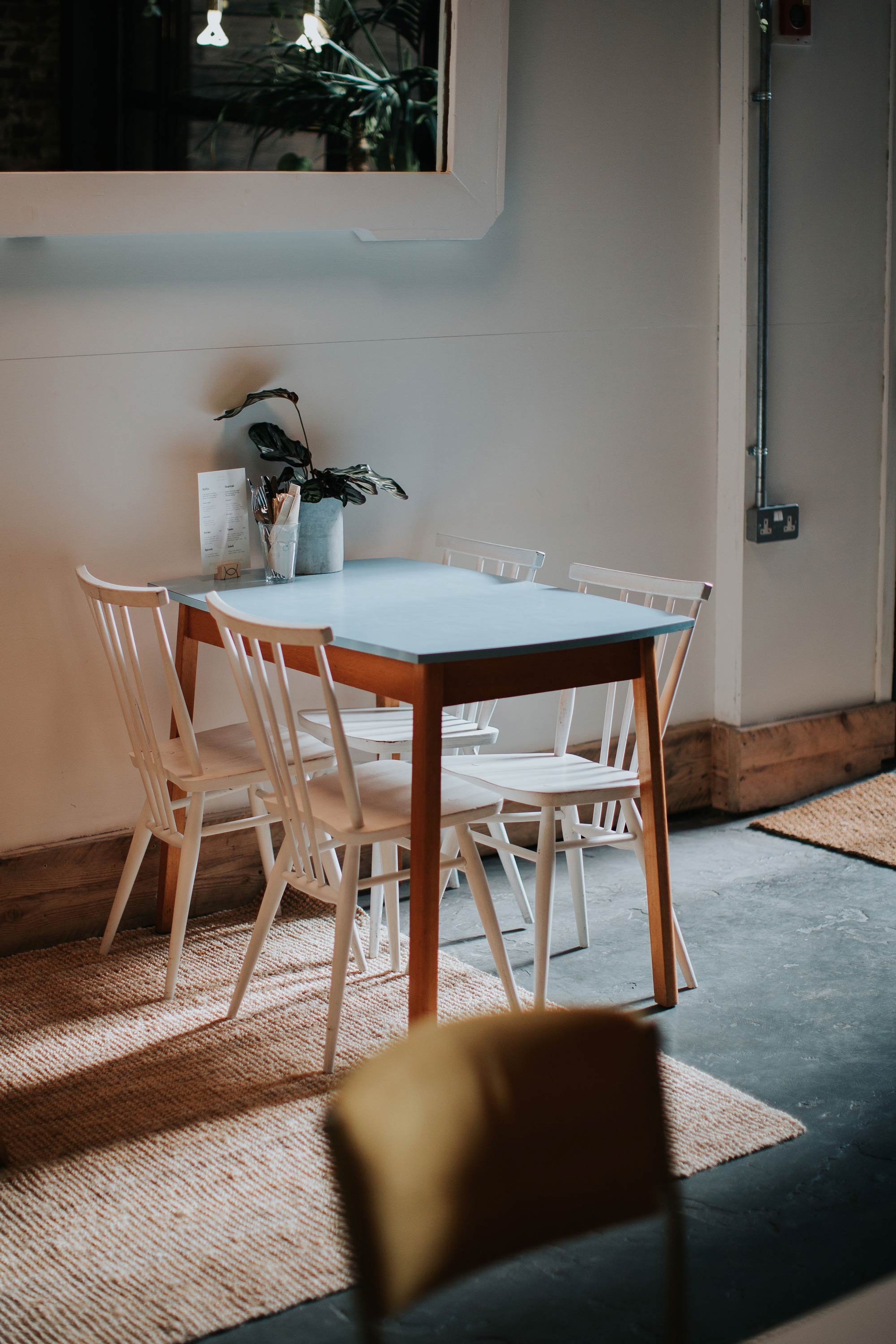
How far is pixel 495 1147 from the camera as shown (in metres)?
1.15

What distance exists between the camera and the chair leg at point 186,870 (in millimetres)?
2957

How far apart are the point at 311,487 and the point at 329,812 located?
3.18ft

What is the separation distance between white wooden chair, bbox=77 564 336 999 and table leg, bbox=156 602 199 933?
15cm

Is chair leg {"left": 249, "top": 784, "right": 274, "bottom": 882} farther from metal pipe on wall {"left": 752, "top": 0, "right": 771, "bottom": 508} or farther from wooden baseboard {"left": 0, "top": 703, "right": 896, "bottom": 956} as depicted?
metal pipe on wall {"left": 752, "top": 0, "right": 771, "bottom": 508}

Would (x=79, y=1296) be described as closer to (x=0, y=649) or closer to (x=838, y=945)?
(x=0, y=649)

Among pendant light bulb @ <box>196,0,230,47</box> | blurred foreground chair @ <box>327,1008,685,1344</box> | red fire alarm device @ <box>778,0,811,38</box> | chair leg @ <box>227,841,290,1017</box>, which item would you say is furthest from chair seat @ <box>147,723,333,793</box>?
red fire alarm device @ <box>778,0,811,38</box>

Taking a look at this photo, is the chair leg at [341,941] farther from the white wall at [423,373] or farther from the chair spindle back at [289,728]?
the white wall at [423,373]

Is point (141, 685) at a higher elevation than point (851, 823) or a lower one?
higher

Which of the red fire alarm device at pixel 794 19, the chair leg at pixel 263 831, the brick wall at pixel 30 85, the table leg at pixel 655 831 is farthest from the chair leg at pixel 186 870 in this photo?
the red fire alarm device at pixel 794 19

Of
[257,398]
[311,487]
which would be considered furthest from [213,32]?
[311,487]

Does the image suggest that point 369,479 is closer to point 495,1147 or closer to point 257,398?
point 257,398

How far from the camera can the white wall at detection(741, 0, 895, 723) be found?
166 inches

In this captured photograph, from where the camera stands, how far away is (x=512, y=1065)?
1.18 meters

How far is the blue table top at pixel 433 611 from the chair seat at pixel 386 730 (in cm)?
25
